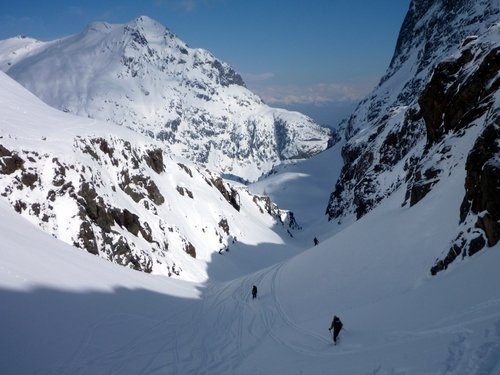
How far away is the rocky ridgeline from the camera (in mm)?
35844

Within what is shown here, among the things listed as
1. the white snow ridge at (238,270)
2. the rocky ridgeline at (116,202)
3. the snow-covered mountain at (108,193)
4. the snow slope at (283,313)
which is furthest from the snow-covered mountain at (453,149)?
the rocky ridgeline at (116,202)

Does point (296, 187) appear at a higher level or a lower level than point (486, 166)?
higher

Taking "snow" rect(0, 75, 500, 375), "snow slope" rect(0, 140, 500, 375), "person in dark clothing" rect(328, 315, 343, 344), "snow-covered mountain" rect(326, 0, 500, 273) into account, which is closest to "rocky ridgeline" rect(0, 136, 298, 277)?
"snow" rect(0, 75, 500, 375)

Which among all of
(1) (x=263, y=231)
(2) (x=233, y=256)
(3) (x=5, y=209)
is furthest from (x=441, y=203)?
(1) (x=263, y=231)

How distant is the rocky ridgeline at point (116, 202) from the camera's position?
35844mm

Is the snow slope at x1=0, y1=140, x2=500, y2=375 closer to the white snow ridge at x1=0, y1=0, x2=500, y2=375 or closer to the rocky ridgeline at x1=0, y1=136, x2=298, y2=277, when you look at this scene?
the white snow ridge at x1=0, y1=0, x2=500, y2=375

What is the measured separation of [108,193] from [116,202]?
127 centimetres

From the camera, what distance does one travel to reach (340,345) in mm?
14148

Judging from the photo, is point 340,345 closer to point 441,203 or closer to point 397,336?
point 397,336

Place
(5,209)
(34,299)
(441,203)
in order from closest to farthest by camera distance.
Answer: (34,299), (441,203), (5,209)

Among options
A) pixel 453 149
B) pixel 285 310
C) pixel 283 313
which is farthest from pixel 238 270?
pixel 453 149

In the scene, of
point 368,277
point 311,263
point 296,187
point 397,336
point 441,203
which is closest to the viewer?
point 397,336

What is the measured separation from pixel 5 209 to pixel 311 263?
23.0m

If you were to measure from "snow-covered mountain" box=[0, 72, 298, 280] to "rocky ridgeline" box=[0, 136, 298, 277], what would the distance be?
0.30ft
